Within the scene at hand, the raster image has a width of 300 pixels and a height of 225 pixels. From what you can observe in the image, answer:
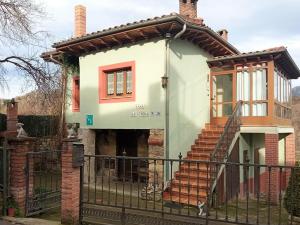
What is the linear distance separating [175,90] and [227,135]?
7.58ft

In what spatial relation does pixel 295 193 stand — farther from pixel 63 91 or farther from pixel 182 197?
pixel 63 91

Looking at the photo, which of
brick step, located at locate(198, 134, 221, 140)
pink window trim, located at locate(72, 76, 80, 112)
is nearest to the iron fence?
brick step, located at locate(198, 134, 221, 140)

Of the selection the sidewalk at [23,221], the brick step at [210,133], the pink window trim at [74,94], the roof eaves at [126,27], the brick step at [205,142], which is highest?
the roof eaves at [126,27]

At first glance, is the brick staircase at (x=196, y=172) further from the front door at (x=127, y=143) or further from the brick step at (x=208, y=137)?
the front door at (x=127, y=143)

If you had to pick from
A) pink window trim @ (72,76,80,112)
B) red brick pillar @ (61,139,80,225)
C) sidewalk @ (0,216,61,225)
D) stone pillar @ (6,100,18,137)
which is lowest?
sidewalk @ (0,216,61,225)

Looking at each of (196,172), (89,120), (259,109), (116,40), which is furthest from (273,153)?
(89,120)

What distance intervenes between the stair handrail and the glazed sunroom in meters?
0.60

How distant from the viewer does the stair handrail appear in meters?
10.5

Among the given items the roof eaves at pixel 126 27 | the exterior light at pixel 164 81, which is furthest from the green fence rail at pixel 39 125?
the exterior light at pixel 164 81

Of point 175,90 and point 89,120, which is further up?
point 175,90

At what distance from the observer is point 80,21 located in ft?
52.5

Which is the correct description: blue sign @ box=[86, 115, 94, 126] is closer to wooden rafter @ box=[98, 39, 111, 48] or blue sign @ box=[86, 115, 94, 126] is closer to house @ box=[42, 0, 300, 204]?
house @ box=[42, 0, 300, 204]

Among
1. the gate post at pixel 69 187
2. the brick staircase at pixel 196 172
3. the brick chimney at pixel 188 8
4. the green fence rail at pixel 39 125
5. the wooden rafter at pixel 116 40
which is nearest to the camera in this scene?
the gate post at pixel 69 187

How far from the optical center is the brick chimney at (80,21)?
1602 cm
